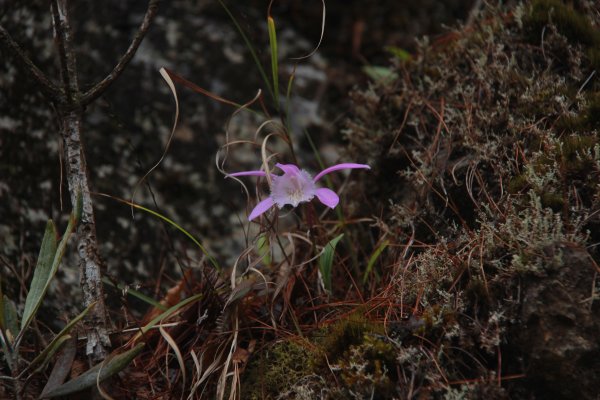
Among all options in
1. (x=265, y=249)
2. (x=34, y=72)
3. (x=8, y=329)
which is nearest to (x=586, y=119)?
(x=265, y=249)

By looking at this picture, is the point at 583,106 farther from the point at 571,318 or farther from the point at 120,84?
the point at 120,84

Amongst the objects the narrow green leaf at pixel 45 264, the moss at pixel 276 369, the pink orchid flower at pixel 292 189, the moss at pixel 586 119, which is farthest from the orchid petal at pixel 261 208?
the moss at pixel 586 119

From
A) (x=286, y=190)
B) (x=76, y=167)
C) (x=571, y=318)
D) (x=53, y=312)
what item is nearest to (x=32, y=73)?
(x=76, y=167)

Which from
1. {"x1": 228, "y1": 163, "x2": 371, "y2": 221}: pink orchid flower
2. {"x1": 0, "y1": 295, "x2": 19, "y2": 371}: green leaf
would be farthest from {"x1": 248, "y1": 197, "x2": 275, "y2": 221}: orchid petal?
{"x1": 0, "y1": 295, "x2": 19, "y2": 371}: green leaf

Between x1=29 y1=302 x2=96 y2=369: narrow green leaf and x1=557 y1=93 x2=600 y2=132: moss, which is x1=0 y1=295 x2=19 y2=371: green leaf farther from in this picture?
x1=557 y1=93 x2=600 y2=132: moss

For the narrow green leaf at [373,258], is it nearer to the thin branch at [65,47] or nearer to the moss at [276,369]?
the moss at [276,369]
